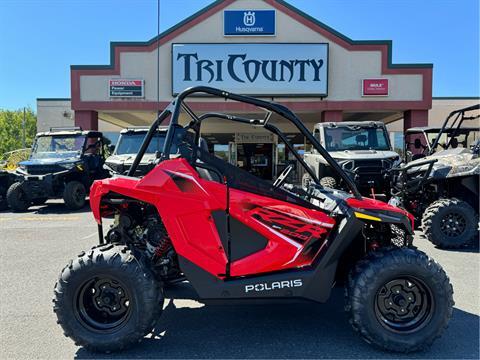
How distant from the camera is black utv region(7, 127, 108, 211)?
10375mm

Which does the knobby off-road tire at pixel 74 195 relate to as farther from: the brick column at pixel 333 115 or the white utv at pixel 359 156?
the brick column at pixel 333 115

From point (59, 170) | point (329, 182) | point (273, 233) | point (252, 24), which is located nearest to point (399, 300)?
point (273, 233)

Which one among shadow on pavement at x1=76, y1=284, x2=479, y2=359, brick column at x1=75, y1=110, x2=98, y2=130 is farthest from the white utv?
brick column at x1=75, y1=110, x2=98, y2=130

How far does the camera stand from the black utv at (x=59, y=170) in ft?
34.0

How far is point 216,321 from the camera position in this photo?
3473 millimetres

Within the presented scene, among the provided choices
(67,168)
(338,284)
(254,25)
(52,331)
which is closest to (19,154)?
(67,168)

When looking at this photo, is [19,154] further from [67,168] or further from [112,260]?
[112,260]

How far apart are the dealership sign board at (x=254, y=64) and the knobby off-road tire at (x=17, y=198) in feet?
26.2

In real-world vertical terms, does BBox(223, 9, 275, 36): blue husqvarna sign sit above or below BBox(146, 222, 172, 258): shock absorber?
above

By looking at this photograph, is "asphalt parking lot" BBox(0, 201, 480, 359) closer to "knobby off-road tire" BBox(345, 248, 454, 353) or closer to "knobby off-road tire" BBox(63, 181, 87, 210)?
"knobby off-road tire" BBox(345, 248, 454, 353)

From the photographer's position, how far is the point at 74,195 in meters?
10.7

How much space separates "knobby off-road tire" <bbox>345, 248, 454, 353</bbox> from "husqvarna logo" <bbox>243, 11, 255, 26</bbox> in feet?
50.5

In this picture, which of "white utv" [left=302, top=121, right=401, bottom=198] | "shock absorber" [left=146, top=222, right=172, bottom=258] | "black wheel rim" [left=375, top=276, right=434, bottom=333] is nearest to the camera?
"black wheel rim" [left=375, top=276, right=434, bottom=333]

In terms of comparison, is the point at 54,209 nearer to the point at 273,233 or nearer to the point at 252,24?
the point at 273,233
